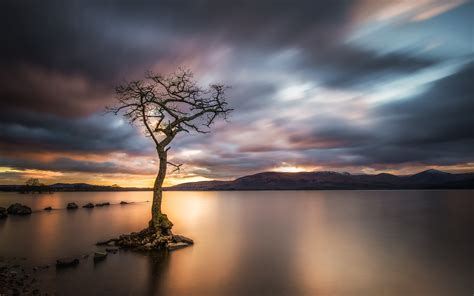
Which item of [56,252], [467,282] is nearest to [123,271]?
[56,252]

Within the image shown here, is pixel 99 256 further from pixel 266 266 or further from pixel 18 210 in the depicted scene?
pixel 18 210

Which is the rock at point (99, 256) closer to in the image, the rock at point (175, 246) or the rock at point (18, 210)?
the rock at point (175, 246)

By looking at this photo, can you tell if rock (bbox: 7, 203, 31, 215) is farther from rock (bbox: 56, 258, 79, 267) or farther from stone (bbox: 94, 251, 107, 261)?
rock (bbox: 56, 258, 79, 267)

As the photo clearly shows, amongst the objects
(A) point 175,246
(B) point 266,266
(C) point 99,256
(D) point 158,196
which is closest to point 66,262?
(C) point 99,256

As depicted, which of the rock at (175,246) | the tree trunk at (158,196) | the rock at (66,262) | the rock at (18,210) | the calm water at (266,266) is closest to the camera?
the calm water at (266,266)

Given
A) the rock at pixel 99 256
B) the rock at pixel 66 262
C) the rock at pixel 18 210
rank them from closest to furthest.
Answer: the rock at pixel 66 262
the rock at pixel 99 256
the rock at pixel 18 210

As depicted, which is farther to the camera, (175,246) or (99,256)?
(175,246)

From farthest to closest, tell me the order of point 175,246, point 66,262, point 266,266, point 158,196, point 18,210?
point 18,210, point 158,196, point 175,246, point 266,266, point 66,262

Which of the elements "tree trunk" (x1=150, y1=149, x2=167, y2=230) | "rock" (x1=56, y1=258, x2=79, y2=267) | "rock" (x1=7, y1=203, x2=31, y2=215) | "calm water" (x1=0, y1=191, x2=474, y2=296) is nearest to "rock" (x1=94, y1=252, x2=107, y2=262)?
"calm water" (x1=0, y1=191, x2=474, y2=296)

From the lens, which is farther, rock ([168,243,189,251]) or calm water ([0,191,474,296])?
rock ([168,243,189,251])

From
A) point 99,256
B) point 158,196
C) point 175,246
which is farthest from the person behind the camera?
point 158,196

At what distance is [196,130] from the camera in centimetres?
2217

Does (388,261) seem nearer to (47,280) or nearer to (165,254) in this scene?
(165,254)

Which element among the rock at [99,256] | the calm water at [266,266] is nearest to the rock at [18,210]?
the calm water at [266,266]
